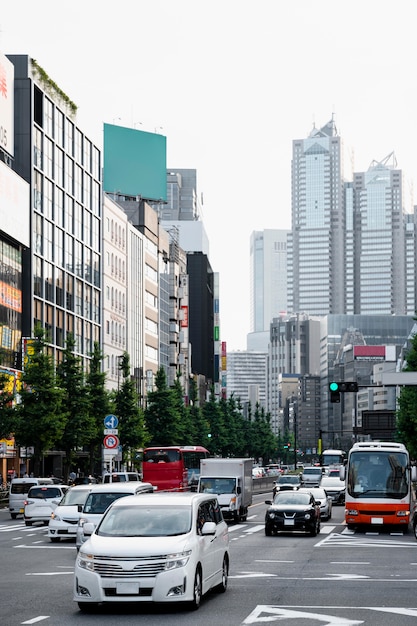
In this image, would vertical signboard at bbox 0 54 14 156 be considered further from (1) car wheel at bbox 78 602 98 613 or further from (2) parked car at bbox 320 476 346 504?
(1) car wheel at bbox 78 602 98 613

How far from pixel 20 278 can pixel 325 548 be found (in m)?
60.7

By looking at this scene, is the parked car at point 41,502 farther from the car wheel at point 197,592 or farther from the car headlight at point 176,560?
the car headlight at point 176,560

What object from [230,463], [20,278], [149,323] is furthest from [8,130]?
[149,323]

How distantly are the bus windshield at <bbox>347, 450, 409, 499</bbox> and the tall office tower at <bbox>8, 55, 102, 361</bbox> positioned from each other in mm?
50804

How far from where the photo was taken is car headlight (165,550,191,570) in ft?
53.5

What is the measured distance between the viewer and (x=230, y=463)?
179ft

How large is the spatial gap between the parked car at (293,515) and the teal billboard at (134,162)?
9904cm

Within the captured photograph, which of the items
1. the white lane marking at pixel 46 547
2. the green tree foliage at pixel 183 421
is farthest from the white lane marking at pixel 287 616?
the green tree foliage at pixel 183 421

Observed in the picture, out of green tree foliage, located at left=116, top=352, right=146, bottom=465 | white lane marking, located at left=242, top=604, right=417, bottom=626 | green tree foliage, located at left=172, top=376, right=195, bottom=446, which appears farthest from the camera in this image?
green tree foliage, located at left=172, top=376, right=195, bottom=446

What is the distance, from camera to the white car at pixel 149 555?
53.0ft

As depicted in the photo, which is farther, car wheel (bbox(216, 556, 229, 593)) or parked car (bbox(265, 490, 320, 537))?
parked car (bbox(265, 490, 320, 537))

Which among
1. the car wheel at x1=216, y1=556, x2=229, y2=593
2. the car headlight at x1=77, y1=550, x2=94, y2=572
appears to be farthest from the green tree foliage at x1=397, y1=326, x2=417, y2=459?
the car headlight at x1=77, y1=550, x2=94, y2=572

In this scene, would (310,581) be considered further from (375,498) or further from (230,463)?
(230,463)

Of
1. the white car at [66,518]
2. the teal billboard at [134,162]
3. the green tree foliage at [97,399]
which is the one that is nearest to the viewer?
the white car at [66,518]
